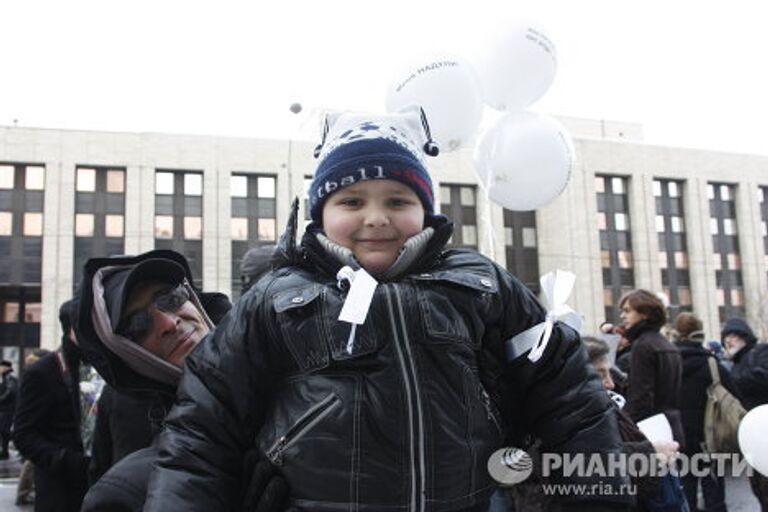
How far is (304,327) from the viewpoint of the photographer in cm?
177

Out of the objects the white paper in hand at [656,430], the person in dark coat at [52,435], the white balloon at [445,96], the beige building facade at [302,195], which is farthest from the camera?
the beige building facade at [302,195]

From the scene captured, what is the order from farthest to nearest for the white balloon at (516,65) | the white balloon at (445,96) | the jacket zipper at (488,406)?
the white balloon at (516,65) → the white balloon at (445,96) → the jacket zipper at (488,406)

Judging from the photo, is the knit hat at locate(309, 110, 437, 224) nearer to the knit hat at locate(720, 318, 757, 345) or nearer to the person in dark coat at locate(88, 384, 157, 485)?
the person in dark coat at locate(88, 384, 157, 485)

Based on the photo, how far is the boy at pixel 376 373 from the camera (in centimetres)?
168

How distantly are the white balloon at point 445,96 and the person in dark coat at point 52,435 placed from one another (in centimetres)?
241

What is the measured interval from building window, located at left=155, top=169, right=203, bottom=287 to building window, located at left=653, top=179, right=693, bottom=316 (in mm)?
25103

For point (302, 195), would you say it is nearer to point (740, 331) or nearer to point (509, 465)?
point (740, 331)

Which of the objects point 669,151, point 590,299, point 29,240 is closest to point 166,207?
point 29,240

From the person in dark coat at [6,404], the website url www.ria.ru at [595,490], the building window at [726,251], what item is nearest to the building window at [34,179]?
the person in dark coat at [6,404]

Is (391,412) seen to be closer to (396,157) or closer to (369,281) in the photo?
(369,281)

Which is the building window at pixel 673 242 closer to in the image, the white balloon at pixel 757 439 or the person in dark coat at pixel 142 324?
the white balloon at pixel 757 439

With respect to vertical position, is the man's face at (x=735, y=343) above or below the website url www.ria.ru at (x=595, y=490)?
above

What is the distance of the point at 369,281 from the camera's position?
1.71 metres

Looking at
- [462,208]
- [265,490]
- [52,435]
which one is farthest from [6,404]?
[462,208]
